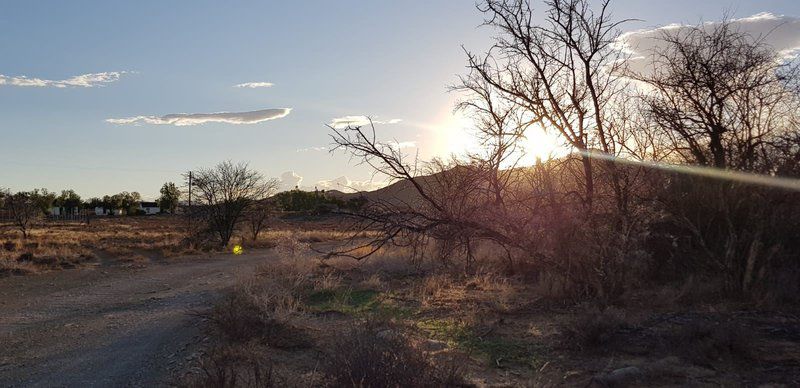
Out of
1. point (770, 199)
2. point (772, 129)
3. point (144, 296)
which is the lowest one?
point (144, 296)

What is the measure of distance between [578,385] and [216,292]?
34.7 feet

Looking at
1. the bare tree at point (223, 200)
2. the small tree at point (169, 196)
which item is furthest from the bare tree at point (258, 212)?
the small tree at point (169, 196)

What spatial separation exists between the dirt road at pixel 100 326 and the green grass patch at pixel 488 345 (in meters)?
3.44

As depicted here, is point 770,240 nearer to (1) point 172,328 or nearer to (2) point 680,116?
(2) point 680,116

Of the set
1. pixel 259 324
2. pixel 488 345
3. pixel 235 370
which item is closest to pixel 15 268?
pixel 259 324

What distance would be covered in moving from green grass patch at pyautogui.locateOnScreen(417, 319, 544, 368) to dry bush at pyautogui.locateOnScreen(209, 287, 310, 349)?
77.8 inches

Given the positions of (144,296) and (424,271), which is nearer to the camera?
(144,296)

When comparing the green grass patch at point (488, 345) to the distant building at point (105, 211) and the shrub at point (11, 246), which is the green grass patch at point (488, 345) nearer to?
the shrub at point (11, 246)

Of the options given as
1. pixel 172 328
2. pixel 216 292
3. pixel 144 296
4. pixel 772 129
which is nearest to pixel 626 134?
pixel 772 129

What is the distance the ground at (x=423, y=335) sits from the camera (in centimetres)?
673

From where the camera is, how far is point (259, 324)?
28.8 feet

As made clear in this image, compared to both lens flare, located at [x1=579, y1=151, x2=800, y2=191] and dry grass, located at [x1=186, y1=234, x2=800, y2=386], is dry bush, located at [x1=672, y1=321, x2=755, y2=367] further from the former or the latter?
lens flare, located at [x1=579, y1=151, x2=800, y2=191]

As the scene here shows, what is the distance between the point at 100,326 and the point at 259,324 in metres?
4.09

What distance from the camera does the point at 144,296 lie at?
15.2 metres
